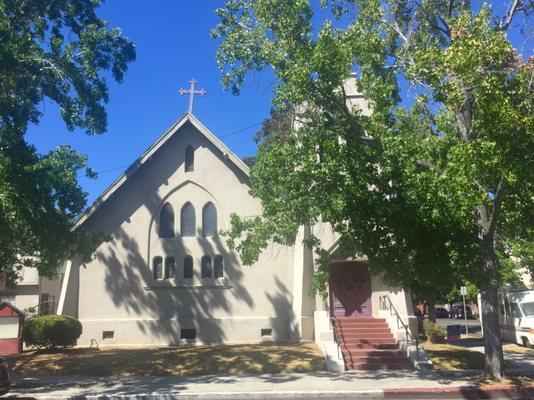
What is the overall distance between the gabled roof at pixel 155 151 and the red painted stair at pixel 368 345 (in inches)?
292

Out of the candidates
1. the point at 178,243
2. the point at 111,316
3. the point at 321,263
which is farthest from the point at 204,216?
the point at 321,263

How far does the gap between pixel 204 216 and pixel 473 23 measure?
45.8ft

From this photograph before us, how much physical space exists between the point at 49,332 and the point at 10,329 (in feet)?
4.98

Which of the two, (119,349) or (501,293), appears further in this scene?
(501,293)

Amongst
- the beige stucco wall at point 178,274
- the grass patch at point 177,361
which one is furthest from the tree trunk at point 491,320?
the beige stucco wall at point 178,274

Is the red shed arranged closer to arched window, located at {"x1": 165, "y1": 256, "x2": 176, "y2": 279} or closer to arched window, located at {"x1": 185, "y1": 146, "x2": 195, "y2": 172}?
arched window, located at {"x1": 165, "y1": 256, "x2": 176, "y2": 279}

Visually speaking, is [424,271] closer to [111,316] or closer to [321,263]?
[321,263]

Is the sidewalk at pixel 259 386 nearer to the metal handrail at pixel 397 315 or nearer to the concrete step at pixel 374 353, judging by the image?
the concrete step at pixel 374 353

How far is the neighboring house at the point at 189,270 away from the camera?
69.7 ft

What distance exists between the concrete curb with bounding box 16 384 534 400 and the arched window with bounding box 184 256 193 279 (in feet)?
31.8

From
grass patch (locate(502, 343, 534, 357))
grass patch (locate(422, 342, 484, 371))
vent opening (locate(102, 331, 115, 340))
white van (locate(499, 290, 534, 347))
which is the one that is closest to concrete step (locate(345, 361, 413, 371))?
grass patch (locate(422, 342, 484, 371))

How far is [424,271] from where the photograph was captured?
44.4 feet

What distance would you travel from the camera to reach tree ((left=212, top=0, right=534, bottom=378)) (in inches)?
419

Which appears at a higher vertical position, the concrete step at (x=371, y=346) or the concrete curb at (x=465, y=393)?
the concrete step at (x=371, y=346)
